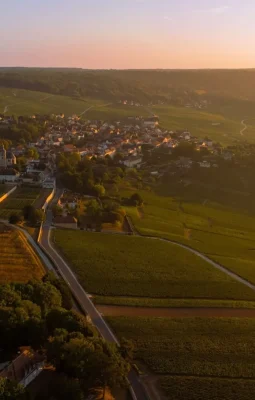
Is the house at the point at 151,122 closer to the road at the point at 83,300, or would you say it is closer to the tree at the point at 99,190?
the tree at the point at 99,190

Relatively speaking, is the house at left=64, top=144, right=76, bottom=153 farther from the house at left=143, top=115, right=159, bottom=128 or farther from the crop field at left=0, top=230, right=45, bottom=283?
the house at left=143, top=115, right=159, bottom=128

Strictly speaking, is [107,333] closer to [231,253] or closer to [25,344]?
[25,344]

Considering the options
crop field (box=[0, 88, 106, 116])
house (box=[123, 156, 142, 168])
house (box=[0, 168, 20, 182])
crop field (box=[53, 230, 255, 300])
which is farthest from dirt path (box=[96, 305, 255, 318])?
crop field (box=[0, 88, 106, 116])

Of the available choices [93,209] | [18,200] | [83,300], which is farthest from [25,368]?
[18,200]

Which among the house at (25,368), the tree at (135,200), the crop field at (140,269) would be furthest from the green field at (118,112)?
the house at (25,368)

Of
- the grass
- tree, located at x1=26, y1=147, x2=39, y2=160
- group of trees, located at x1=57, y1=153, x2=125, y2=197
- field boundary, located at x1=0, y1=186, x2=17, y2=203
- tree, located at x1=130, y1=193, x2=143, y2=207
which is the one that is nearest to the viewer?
the grass

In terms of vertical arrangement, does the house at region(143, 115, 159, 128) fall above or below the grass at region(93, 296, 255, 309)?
above

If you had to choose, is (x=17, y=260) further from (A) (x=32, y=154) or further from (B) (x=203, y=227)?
(A) (x=32, y=154)
